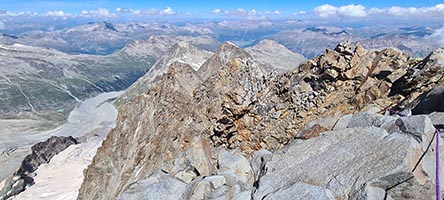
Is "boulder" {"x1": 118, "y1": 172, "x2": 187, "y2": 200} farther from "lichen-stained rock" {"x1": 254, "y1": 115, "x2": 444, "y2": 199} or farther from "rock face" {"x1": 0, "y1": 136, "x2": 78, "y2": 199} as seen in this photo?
"rock face" {"x1": 0, "y1": 136, "x2": 78, "y2": 199}

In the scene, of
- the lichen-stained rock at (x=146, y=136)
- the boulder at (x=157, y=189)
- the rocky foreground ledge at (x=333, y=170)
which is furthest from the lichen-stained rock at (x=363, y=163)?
the lichen-stained rock at (x=146, y=136)

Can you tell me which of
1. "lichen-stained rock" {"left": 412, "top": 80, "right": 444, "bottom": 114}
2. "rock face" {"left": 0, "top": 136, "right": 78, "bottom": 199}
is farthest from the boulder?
"rock face" {"left": 0, "top": 136, "right": 78, "bottom": 199}

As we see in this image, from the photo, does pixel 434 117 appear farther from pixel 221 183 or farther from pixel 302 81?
Answer: pixel 302 81

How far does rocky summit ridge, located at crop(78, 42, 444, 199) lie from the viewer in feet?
51.1

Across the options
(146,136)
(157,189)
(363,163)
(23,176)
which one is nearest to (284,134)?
(157,189)

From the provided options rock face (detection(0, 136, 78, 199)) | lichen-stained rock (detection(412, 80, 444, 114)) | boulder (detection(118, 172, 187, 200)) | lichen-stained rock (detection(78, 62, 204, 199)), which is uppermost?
lichen-stained rock (detection(412, 80, 444, 114))

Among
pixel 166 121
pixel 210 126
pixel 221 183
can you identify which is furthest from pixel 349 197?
pixel 166 121

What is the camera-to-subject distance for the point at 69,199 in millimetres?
132000

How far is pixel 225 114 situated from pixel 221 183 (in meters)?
15.4

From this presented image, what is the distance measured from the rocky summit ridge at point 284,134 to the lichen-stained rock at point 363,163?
0.15 ft

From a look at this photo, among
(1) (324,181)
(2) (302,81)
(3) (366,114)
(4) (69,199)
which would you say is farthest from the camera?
(4) (69,199)

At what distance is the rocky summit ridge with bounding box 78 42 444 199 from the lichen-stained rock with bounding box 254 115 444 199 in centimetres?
5

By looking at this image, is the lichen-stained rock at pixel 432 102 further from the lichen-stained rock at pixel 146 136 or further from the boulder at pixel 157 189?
the lichen-stained rock at pixel 146 136

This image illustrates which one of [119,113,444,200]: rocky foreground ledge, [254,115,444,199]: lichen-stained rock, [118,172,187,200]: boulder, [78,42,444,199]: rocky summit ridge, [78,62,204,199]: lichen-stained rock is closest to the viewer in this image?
[254,115,444,199]: lichen-stained rock
